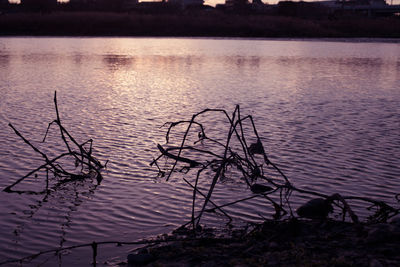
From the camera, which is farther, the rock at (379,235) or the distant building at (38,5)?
the distant building at (38,5)

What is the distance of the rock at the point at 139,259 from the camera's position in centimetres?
512

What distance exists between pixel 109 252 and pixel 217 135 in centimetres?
605

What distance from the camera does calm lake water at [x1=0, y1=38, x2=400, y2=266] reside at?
21.0 ft

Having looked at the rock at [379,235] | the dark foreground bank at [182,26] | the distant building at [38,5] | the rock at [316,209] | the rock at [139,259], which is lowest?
the rock at [139,259]

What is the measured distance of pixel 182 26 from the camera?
226 feet

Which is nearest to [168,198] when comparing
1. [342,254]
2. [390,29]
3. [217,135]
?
[342,254]

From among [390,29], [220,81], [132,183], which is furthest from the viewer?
[390,29]

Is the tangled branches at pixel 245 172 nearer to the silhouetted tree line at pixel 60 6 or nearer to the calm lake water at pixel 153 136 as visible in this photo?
the calm lake water at pixel 153 136

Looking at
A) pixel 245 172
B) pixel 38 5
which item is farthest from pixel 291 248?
pixel 38 5

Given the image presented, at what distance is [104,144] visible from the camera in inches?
405

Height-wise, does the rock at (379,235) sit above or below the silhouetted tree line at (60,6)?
below

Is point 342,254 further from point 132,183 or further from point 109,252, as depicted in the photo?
point 132,183

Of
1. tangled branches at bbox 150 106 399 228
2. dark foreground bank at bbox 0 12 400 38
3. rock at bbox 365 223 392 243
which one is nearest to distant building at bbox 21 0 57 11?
dark foreground bank at bbox 0 12 400 38

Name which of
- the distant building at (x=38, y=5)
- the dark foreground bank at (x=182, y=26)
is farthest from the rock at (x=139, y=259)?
the distant building at (x=38, y=5)
